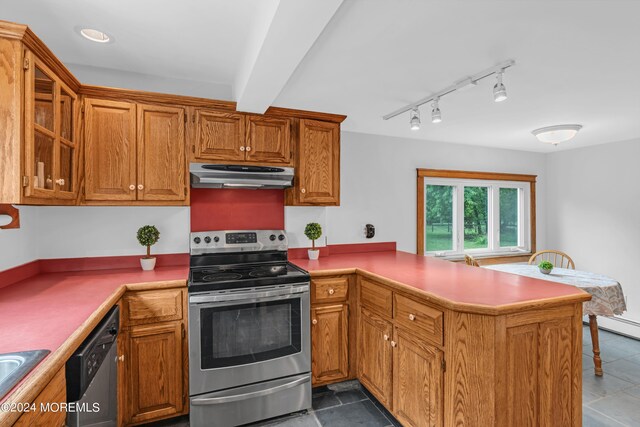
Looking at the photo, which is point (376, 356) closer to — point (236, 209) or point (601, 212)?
point (236, 209)

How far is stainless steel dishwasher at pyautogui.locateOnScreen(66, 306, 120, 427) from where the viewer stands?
1.17 meters

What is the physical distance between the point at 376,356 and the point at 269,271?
3.14ft

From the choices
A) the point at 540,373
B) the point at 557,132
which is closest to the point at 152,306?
the point at 540,373

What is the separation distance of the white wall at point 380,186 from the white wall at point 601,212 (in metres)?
1.47

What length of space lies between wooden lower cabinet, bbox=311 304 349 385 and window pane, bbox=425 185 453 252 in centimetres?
194

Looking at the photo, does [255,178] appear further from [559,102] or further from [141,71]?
[559,102]

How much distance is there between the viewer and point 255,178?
2.50 m

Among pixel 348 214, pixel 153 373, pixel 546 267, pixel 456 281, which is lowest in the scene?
pixel 153 373

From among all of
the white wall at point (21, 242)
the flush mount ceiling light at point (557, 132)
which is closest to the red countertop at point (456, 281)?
the flush mount ceiling light at point (557, 132)

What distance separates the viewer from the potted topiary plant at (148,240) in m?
2.36

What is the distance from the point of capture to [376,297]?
2207 mm

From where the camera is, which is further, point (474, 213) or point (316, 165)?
point (474, 213)

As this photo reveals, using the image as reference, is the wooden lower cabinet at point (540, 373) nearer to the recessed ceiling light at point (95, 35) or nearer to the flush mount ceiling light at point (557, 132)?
the flush mount ceiling light at point (557, 132)

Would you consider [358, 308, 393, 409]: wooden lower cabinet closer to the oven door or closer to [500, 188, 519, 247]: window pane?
the oven door
